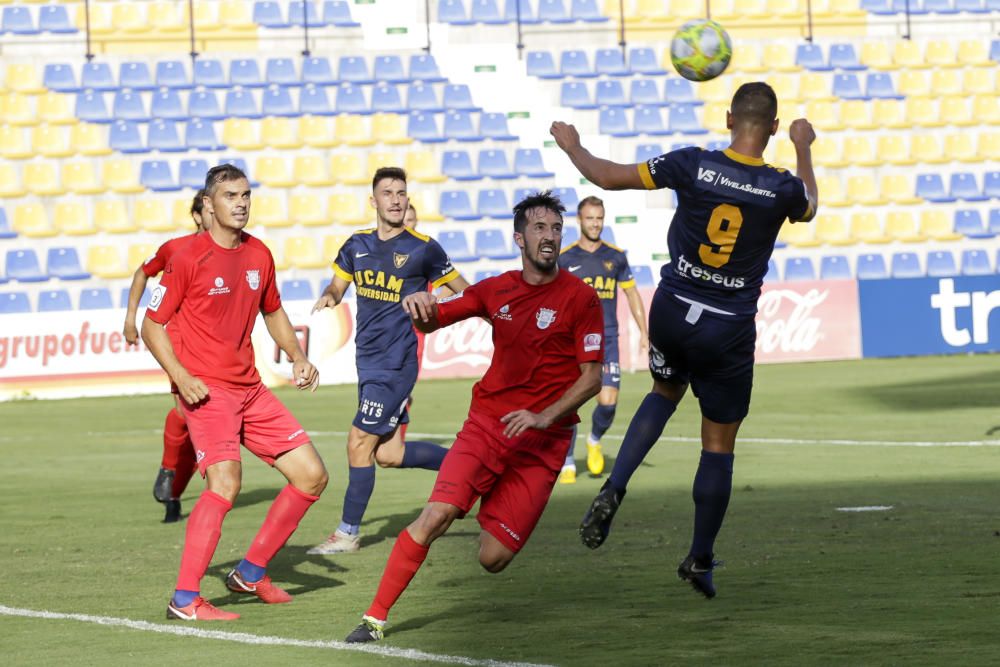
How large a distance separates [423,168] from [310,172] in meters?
1.99

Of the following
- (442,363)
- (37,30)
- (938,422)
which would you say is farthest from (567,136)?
(37,30)

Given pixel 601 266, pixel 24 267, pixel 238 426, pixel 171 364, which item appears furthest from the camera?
pixel 24 267

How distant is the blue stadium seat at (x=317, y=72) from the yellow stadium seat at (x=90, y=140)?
3739mm

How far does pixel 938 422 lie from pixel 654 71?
14.1 m

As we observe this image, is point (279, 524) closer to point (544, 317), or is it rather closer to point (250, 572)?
point (250, 572)

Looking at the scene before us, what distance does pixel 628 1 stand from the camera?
30891mm

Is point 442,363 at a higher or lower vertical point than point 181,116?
lower

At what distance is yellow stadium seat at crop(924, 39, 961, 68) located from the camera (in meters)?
31.2

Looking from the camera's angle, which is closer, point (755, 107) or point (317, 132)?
point (755, 107)

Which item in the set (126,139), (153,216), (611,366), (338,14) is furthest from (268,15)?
(611,366)

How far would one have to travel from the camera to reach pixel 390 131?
2862 centimetres

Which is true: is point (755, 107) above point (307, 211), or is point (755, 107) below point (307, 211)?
below

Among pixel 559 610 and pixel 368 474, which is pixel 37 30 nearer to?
pixel 368 474

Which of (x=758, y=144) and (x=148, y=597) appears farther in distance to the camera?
(x=148, y=597)
